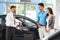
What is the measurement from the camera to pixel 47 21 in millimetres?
5598

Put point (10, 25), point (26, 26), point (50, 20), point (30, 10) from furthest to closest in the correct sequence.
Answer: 1. point (30, 10)
2. point (26, 26)
3. point (50, 20)
4. point (10, 25)

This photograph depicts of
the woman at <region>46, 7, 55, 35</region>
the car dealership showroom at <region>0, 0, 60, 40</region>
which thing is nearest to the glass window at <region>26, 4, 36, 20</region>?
the car dealership showroom at <region>0, 0, 60, 40</region>

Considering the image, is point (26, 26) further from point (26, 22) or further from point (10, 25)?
point (10, 25)

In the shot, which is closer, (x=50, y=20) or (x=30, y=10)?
(x=50, y=20)

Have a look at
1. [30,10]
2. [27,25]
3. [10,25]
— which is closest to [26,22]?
[27,25]

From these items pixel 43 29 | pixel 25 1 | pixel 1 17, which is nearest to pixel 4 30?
pixel 1 17

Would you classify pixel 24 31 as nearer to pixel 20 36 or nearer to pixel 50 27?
pixel 20 36

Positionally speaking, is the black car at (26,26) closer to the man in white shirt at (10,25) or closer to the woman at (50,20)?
the man in white shirt at (10,25)

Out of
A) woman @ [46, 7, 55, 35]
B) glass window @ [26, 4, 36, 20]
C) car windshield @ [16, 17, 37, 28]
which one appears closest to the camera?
woman @ [46, 7, 55, 35]

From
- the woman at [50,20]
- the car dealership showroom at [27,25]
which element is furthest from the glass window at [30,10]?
the woman at [50,20]

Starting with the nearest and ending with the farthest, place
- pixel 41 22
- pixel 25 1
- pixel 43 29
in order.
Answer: pixel 43 29 → pixel 41 22 → pixel 25 1

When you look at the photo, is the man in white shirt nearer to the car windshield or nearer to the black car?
the black car

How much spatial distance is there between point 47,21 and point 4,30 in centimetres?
130

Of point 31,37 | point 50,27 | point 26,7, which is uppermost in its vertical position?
point 26,7
